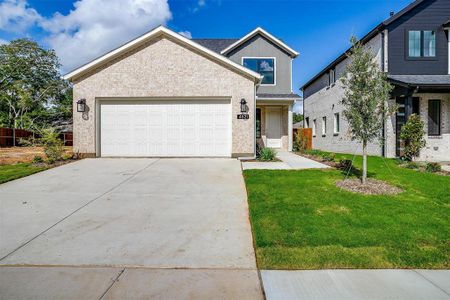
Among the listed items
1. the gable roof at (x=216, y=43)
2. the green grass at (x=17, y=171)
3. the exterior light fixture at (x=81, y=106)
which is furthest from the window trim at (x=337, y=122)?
the green grass at (x=17, y=171)

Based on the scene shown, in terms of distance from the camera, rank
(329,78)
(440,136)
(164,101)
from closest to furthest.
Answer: (164,101) → (440,136) → (329,78)

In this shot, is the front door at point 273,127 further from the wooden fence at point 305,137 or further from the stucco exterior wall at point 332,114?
the stucco exterior wall at point 332,114

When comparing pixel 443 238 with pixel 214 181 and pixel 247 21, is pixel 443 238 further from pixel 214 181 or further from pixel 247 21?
pixel 247 21

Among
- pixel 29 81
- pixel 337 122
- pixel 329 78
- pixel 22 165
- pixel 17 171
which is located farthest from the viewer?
pixel 29 81

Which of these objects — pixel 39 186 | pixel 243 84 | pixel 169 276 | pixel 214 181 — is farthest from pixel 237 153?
pixel 169 276

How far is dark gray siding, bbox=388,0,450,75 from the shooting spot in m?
13.6

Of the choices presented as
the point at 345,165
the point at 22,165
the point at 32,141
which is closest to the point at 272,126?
the point at 345,165

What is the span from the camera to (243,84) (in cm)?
1199

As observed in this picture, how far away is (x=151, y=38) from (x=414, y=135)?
1139 centimetres

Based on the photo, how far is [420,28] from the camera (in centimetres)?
1373

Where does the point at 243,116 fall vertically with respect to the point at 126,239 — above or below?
above

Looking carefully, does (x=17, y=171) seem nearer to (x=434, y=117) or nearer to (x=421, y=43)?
(x=434, y=117)

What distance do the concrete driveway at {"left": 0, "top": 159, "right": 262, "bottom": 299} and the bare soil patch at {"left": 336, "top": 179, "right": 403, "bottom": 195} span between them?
8.38 feet

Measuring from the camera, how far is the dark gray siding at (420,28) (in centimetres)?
1356
